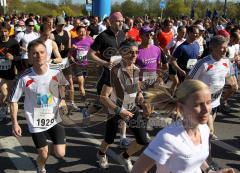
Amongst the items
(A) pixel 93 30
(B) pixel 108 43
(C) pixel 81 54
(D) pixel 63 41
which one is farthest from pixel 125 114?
(A) pixel 93 30

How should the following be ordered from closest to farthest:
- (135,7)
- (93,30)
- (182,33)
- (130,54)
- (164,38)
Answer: (130,54) < (182,33) < (164,38) < (93,30) < (135,7)

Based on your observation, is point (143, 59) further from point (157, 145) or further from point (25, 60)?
point (157, 145)

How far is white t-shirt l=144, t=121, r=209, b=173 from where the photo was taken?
2.30 m

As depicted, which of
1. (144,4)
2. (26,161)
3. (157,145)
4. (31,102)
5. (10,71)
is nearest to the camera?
(157,145)

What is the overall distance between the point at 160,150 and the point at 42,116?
7.23ft

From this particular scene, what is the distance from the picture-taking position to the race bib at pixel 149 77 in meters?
4.85

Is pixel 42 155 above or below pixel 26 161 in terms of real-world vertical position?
above

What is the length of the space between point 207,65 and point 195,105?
8.95ft

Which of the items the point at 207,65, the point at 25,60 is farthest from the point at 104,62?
the point at 25,60

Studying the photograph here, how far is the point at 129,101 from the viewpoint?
4.50 metres

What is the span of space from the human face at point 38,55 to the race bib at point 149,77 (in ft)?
4.43

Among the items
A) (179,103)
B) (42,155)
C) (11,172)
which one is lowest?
(11,172)

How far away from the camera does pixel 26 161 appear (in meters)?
5.18

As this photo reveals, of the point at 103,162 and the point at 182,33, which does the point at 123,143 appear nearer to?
the point at 103,162
